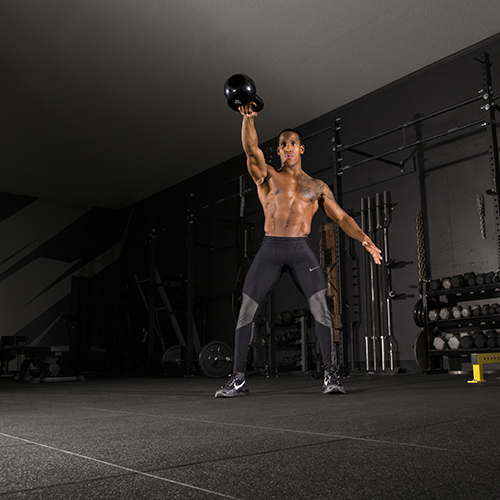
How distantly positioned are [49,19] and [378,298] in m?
4.23

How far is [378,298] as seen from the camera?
214 inches

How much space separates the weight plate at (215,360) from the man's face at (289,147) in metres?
3.31

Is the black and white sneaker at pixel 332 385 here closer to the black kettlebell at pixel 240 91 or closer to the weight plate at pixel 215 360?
the black kettlebell at pixel 240 91

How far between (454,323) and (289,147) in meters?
2.71

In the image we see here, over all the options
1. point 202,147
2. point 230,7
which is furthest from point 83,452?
point 202,147

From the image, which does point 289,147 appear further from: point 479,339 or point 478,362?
point 479,339

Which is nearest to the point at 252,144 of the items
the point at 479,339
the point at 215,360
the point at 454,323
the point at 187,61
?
the point at 479,339

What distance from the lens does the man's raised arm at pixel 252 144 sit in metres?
2.44

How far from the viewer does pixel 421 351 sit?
4.74 m

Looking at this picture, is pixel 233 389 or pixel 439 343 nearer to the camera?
pixel 233 389

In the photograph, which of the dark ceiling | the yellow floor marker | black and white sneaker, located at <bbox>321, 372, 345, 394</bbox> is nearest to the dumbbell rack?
the yellow floor marker

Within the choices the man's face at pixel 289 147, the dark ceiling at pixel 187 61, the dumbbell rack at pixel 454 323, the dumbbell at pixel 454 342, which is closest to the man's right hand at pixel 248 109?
the man's face at pixel 289 147

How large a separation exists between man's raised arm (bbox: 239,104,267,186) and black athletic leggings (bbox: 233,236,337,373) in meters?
0.39

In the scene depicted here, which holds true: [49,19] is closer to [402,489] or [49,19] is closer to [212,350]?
[212,350]
